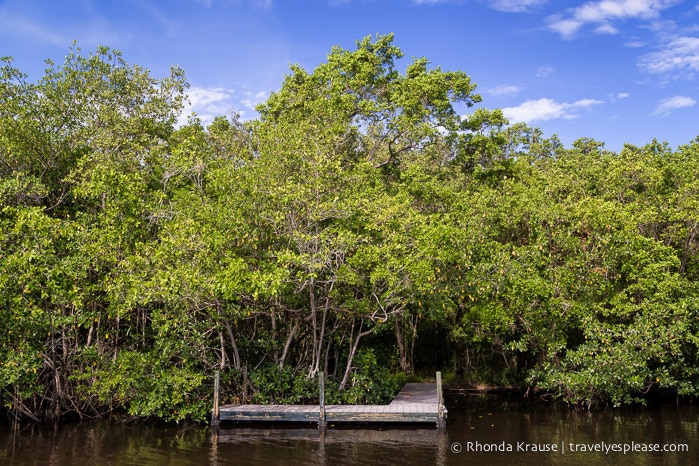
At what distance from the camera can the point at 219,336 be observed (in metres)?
20.7

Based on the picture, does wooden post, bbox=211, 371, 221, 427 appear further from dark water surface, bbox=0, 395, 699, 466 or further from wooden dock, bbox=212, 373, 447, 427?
dark water surface, bbox=0, 395, 699, 466

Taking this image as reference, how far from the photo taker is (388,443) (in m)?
17.0

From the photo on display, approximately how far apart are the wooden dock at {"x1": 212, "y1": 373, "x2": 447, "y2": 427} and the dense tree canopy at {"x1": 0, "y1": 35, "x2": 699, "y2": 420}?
0.97 m

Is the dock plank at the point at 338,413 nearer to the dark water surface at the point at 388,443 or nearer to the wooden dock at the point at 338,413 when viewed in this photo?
the wooden dock at the point at 338,413

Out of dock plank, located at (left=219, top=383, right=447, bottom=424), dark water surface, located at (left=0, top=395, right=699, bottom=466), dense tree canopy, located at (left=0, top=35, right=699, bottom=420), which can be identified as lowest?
dark water surface, located at (left=0, top=395, right=699, bottom=466)

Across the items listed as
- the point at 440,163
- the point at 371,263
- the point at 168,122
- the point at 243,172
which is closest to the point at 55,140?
the point at 168,122

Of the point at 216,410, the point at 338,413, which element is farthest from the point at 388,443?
the point at 216,410

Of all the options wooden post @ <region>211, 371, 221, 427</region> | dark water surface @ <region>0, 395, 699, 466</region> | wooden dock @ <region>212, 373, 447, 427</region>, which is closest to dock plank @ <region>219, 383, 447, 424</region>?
wooden dock @ <region>212, 373, 447, 427</region>

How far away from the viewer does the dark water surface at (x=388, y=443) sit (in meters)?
15.3

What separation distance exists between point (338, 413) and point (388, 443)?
2.56m

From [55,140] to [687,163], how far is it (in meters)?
24.1

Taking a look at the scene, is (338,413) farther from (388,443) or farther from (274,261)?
(274,261)

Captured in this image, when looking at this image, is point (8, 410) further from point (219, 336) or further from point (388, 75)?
point (388, 75)

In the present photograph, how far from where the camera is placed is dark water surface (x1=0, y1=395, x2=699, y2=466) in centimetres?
1531
